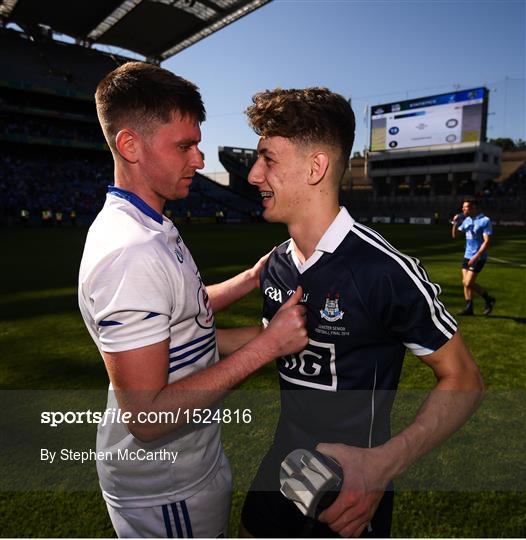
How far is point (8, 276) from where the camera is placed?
35.2 ft

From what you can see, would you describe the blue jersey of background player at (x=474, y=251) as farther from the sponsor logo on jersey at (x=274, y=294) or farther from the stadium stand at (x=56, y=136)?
the stadium stand at (x=56, y=136)

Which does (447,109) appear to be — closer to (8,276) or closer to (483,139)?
(483,139)

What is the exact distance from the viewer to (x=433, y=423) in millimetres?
1421

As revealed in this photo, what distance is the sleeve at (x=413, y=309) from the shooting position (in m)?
1.49

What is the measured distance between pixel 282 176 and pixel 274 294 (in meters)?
0.59

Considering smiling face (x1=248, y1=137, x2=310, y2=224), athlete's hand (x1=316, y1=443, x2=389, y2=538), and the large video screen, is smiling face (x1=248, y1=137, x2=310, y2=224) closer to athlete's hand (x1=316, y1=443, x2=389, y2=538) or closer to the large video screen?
athlete's hand (x1=316, y1=443, x2=389, y2=538)

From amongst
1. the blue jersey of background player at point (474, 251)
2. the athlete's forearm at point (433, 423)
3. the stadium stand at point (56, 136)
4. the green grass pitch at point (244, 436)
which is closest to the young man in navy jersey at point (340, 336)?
the athlete's forearm at point (433, 423)

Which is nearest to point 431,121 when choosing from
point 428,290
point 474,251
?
point 474,251

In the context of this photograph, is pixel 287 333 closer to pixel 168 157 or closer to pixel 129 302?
pixel 129 302

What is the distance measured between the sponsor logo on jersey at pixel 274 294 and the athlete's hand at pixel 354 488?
80cm

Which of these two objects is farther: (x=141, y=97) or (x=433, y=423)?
(x=141, y=97)

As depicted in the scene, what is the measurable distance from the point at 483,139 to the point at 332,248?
196 feet

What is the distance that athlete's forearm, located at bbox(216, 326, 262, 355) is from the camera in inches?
88.5

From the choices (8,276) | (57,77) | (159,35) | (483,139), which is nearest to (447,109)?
(483,139)
